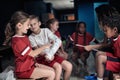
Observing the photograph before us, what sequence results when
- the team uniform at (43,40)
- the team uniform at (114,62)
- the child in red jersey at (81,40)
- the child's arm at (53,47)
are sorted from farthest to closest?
the child in red jersey at (81,40), the team uniform at (43,40), the child's arm at (53,47), the team uniform at (114,62)

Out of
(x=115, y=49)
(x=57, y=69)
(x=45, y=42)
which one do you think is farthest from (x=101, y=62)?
(x=45, y=42)

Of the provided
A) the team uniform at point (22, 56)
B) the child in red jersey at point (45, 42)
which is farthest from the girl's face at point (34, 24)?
the team uniform at point (22, 56)

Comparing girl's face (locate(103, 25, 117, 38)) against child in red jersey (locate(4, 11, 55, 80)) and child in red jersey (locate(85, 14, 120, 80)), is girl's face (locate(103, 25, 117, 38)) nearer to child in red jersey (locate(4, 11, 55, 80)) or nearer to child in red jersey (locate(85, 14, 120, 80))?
child in red jersey (locate(85, 14, 120, 80))

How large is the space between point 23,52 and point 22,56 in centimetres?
4

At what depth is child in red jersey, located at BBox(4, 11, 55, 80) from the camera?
2424 millimetres

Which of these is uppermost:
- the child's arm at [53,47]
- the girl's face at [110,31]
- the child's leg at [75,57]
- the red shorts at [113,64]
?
the girl's face at [110,31]

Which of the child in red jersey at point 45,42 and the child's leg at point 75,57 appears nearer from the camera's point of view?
the child in red jersey at point 45,42

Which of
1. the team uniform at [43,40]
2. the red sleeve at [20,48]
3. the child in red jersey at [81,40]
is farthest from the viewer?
the child in red jersey at [81,40]

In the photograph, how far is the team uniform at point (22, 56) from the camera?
242 centimetres

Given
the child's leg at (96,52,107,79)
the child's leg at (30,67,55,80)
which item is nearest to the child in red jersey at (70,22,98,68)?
the child's leg at (96,52,107,79)

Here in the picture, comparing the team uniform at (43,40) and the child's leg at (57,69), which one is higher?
the team uniform at (43,40)

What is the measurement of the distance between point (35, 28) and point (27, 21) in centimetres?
33

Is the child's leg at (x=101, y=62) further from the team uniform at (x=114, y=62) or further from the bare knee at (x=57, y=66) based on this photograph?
the bare knee at (x=57, y=66)

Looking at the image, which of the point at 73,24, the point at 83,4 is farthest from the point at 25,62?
the point at 73,24
